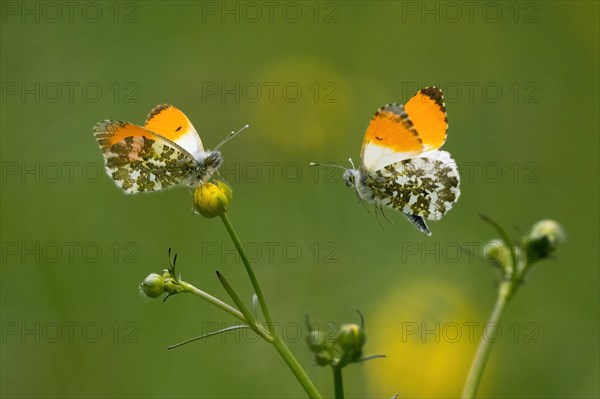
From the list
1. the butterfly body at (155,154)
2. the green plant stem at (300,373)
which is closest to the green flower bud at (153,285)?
the green plant stem at (300,373)

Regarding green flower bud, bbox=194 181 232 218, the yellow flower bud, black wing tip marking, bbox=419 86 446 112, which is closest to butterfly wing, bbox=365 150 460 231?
black wing tip marking, bbox=419 86 446 112

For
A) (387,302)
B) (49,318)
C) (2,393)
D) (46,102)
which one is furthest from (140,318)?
(46,102)

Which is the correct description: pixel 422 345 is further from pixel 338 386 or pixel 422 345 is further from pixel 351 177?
pixel 338 386

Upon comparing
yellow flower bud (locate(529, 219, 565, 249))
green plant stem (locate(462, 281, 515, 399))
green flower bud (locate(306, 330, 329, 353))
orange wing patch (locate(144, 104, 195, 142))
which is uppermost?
orange wing patch (locate(144, 104, 195, 142))

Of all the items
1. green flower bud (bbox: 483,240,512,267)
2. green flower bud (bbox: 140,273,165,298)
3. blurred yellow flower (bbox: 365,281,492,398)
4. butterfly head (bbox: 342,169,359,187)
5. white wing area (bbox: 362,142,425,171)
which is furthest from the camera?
blurred yellow flower (bbox: 365,281,492,398)

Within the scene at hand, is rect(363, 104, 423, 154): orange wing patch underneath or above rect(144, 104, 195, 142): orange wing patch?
underneath

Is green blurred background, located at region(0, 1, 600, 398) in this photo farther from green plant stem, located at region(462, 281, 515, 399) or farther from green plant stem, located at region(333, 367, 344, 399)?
green plant stem, located at region(333, 367, 344, 399)
